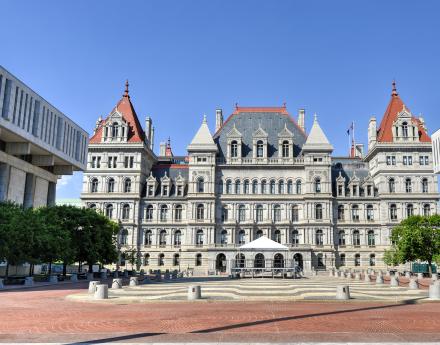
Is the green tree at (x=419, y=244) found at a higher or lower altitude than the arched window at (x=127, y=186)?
lower

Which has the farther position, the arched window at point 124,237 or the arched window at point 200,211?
the arched window at point 124,237

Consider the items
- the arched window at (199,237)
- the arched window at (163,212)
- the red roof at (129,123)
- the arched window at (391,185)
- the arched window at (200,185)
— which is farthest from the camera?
the red roof at (129,123)

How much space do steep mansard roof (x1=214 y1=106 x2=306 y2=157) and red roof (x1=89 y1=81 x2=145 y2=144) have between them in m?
14.6

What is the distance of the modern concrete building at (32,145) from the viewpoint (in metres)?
56.1

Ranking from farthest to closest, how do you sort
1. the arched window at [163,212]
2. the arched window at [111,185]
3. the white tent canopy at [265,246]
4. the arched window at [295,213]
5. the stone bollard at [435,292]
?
the arched window at [163,212] → the arched window at [111,185] → the arched window at [295,213] → the white tent canopy at [265,246] → the stone bollard at [435,292]

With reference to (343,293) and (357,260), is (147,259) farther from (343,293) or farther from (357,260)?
(343,293)

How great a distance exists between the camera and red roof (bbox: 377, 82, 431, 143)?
8594 centimetres

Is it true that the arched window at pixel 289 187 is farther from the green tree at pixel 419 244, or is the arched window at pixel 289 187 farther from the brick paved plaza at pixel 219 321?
the brick paved plaza at pixel 219 321

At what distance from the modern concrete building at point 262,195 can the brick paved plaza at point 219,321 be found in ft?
184

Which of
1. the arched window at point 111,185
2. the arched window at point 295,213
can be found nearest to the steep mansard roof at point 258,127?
the arched window at point 295,213

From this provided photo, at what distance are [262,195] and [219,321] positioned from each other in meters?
66.2

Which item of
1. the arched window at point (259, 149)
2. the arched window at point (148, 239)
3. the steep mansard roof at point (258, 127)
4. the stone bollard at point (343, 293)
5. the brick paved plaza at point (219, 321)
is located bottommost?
the brick paved plaza at point (219, 321)

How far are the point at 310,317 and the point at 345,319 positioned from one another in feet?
4.59

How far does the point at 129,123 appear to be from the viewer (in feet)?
297
